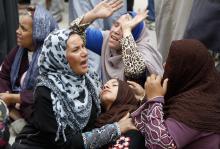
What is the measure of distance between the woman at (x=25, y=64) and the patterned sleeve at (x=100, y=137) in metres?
0.48

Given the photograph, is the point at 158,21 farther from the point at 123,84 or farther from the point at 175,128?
the point at 175,128

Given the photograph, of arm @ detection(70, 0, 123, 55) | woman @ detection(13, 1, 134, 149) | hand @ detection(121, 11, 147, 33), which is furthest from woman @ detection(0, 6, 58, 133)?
hand @ detection(121, 11, 147, 33)

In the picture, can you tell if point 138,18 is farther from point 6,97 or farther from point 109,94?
point 6,97

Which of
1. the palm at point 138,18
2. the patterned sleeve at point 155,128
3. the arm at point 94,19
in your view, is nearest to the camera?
the patterned sleeve at point 155,128

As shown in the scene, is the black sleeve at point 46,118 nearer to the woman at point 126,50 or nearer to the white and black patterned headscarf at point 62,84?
the white and black patterned headscarf at point 62,84

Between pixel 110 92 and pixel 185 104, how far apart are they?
0.56 metres

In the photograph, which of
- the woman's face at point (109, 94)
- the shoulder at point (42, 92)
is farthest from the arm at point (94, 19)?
the shoulder at point (42, 92)

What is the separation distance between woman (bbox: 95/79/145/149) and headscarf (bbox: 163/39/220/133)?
298mm

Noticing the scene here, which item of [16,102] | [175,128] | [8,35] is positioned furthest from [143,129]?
[8,35]

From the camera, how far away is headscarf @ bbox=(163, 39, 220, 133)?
6.73ft

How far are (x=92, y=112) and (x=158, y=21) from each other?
4.50ft

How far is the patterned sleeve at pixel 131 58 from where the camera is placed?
2836 millimetres

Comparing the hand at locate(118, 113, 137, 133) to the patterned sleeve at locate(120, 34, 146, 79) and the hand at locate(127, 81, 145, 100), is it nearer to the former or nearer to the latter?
the hand at locate(127, 81, 145, 100)

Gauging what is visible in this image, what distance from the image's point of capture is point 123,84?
2.56 metres
